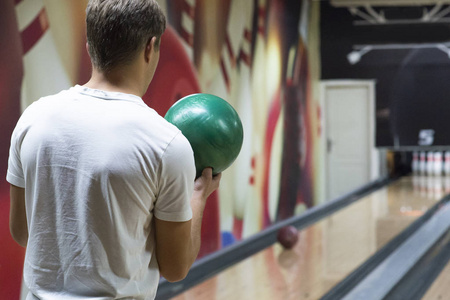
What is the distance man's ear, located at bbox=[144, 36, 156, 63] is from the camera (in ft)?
2.80

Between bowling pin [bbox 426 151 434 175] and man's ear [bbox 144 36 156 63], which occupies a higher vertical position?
man's ear [bbox 144 36 156 63]

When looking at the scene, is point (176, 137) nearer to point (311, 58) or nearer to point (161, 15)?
point (161, 15)

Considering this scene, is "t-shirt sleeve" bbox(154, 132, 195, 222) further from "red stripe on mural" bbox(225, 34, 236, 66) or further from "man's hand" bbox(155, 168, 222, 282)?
"red stripe on mural" bbox(225, 34, 236, 66)

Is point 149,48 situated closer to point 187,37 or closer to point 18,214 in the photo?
point 18,214

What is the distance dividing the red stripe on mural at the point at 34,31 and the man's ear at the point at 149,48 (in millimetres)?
1639

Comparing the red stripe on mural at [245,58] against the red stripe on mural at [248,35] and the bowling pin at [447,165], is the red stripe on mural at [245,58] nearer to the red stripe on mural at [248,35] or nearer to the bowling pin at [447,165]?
the red stripe on mural at [248,35]

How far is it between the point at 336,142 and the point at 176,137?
6669 mm

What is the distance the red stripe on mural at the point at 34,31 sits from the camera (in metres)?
2.35

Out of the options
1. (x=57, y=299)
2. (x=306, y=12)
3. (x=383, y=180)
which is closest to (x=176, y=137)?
(x=57, y=299)

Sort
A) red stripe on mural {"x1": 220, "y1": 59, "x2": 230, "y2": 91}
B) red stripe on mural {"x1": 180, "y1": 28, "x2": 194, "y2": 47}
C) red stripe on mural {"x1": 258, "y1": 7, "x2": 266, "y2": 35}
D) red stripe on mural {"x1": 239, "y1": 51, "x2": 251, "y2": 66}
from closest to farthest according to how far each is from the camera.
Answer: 1. red stripe on mural {"x1": 180, "y1": 28, "x2": 194, "y2": 47}
2. red stripe on mural {"x1": 220, "y1": 59, "x2": 230, "y2": 91}
3. red stripe on mural {"x1": 239, "y1": 51, "x2": 251, "y2": 66}
4. red stripe on mural {"x1": 258, "y1": 7, "x2": 266, "y2": 35}

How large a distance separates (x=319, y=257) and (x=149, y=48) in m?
3.18

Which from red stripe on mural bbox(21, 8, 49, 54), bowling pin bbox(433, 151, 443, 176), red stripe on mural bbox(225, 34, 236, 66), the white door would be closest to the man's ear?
red stripe on mural bbox(21, 8, 49, 54)

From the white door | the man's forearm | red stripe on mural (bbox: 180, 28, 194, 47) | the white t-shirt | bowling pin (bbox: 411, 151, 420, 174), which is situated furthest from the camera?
bowling pin (bbox: 411, 151, 420, 174)

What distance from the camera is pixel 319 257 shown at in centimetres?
384
